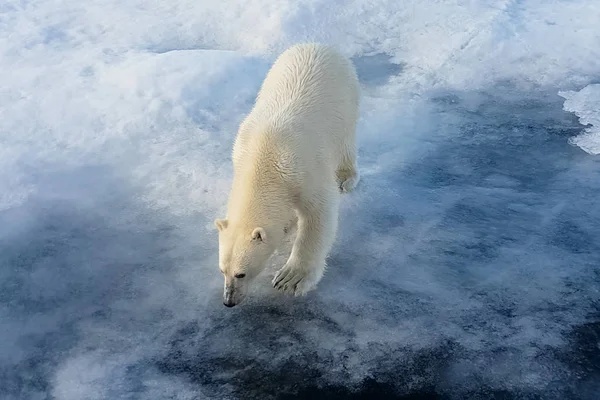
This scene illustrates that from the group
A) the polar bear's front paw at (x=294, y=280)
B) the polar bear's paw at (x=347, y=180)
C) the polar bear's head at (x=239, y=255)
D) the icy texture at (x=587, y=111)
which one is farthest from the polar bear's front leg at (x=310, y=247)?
the icy texture at (x=587, y=111)

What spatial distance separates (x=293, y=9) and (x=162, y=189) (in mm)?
3080

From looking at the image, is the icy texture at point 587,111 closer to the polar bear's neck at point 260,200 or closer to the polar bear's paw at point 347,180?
the polar bear's paw at point 347,180

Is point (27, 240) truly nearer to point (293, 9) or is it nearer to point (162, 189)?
point (162, 189)

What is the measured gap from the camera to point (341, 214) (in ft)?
13.4

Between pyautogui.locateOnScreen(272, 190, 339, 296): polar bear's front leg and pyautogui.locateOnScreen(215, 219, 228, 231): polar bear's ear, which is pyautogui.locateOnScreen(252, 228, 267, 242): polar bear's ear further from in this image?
pyautogui.locateOnScreen(272, 190, 339, 296): polar bear's front leg

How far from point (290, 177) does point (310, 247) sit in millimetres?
387

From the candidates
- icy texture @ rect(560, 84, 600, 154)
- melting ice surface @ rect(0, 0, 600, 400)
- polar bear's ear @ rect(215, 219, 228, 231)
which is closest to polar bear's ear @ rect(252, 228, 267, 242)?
polar bear's ear @ rect(215, 219, 228, 231)

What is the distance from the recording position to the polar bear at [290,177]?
3.13 metres

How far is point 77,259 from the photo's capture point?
3.72m

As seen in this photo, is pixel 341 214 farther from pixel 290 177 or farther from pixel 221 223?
pixel 221 223

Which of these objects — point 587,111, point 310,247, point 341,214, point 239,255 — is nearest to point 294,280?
point 310,247

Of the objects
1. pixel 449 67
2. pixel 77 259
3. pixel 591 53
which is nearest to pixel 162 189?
pixel 77 259

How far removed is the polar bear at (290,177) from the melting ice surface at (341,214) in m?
0.26

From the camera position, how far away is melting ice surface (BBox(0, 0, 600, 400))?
301 cm
